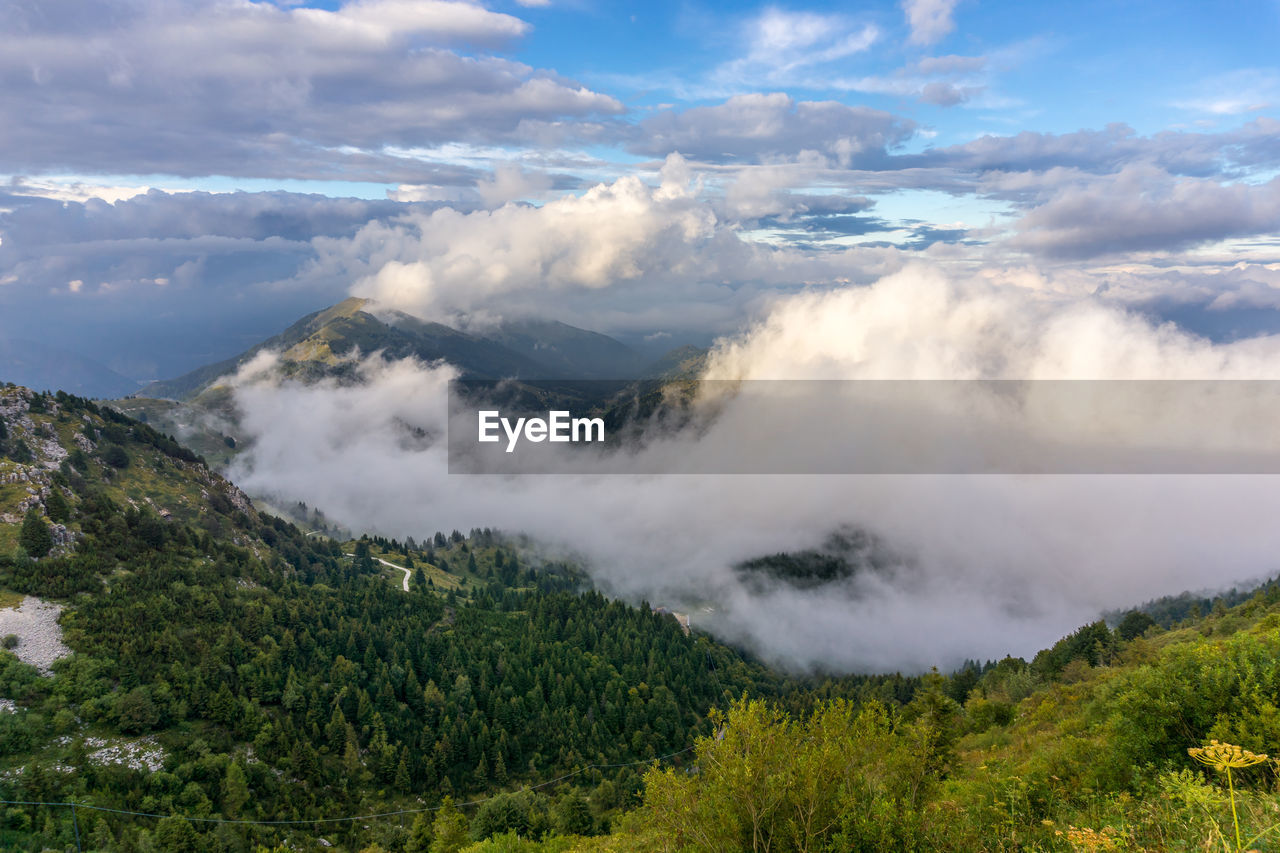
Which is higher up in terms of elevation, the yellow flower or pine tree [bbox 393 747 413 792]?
the yellow flower

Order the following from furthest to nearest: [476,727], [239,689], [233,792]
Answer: [476,727] → [239,689] → [233,792]

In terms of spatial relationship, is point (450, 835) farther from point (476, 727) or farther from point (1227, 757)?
point (1227, 757)

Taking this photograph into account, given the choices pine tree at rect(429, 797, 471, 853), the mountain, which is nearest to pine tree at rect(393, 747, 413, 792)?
the mountain

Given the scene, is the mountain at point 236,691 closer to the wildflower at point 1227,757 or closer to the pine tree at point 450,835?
the pine tree at point 450,835

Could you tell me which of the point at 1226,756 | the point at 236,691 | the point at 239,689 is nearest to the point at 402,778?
the point at 239,689

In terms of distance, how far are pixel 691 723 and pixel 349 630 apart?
311 ft

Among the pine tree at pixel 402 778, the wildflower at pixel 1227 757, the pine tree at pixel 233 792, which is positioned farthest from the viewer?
→ the pine tree at pixel 402 778

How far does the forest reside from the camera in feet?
86.2

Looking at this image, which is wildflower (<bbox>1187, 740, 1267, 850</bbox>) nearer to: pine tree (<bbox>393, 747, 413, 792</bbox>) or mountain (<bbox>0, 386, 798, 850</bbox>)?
mountain (<bbox>0, 386, 798, 850</bbox>)

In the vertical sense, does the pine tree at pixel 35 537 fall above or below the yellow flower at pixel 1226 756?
below

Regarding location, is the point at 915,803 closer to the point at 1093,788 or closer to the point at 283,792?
the point at 1093,788

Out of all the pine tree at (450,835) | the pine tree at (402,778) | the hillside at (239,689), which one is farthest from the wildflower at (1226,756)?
the pine tree at (402,778)

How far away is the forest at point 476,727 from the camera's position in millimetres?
26281

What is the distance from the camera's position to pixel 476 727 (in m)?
121
